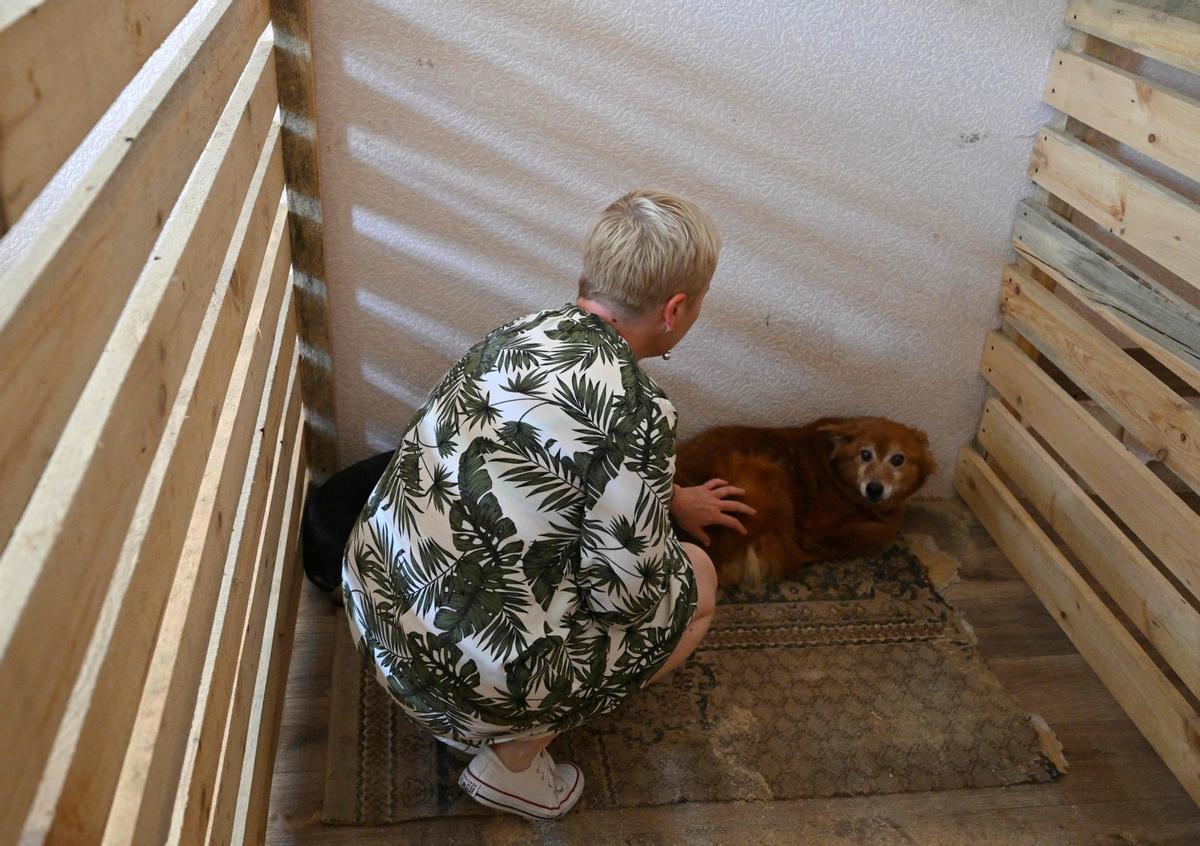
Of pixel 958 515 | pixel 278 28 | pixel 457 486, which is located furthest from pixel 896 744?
pixel 278 28

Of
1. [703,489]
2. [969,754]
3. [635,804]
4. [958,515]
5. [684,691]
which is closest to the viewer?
[635,804]

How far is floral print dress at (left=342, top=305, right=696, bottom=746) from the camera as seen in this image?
1.49 m

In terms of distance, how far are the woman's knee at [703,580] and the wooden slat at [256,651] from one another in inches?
29.3

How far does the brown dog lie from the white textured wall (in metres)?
0.19

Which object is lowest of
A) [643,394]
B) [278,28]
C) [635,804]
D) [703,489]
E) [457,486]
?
[635,804]

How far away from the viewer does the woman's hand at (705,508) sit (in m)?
2.26

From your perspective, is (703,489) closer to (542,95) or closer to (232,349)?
(542,95)

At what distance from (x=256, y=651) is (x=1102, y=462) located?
1633 mm

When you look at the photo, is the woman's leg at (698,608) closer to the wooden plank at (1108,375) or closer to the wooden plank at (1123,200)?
the wooden plank at (1108,375)

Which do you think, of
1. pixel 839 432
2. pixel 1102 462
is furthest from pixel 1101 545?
pixel 839 432

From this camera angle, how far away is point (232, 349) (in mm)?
1491

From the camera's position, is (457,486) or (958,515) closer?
(457,486)

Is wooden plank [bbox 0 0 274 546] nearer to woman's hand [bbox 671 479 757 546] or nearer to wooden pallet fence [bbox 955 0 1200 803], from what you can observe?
woman's hand [bbox 671 479 757 546]

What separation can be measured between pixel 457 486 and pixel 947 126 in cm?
150
